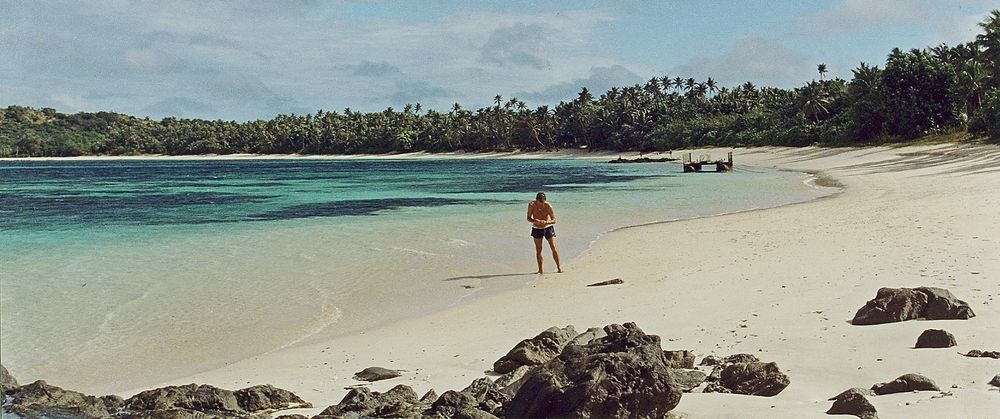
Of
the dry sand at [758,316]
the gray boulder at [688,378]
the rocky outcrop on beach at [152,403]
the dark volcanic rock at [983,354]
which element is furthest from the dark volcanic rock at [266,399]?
the dark volcanic rock at [983,354]

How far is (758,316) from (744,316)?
0.50ft

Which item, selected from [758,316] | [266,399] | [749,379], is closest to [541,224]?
[758,316]

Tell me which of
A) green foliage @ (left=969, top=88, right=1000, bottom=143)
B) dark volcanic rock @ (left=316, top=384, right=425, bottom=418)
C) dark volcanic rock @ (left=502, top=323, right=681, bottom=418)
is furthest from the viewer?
green foliage @ (left=969, top=88, right=1000, bottom=143)

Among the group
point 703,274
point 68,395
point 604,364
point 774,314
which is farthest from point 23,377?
point 703,274

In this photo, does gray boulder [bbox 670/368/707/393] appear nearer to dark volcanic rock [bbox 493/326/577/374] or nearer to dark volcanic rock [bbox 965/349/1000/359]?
dark volcanic rock [bbox 493/326/577/374]

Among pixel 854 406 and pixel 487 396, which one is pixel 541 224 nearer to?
pixel 487 396

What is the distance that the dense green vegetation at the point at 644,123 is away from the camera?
2459 inches

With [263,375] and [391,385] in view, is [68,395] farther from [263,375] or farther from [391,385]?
[391,385]

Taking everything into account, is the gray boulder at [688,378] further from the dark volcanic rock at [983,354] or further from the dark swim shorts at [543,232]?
the dark swim shorts at [543,232]

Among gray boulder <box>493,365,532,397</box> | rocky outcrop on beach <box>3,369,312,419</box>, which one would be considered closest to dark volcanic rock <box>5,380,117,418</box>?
rocky outcrop on beach <box>3,369,312,419</box>

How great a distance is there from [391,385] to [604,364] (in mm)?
2515

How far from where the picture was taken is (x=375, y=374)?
7457mm

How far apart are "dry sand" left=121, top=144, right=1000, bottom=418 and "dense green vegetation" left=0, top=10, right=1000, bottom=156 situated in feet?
128

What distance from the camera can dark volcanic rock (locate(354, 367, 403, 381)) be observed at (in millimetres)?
7426
